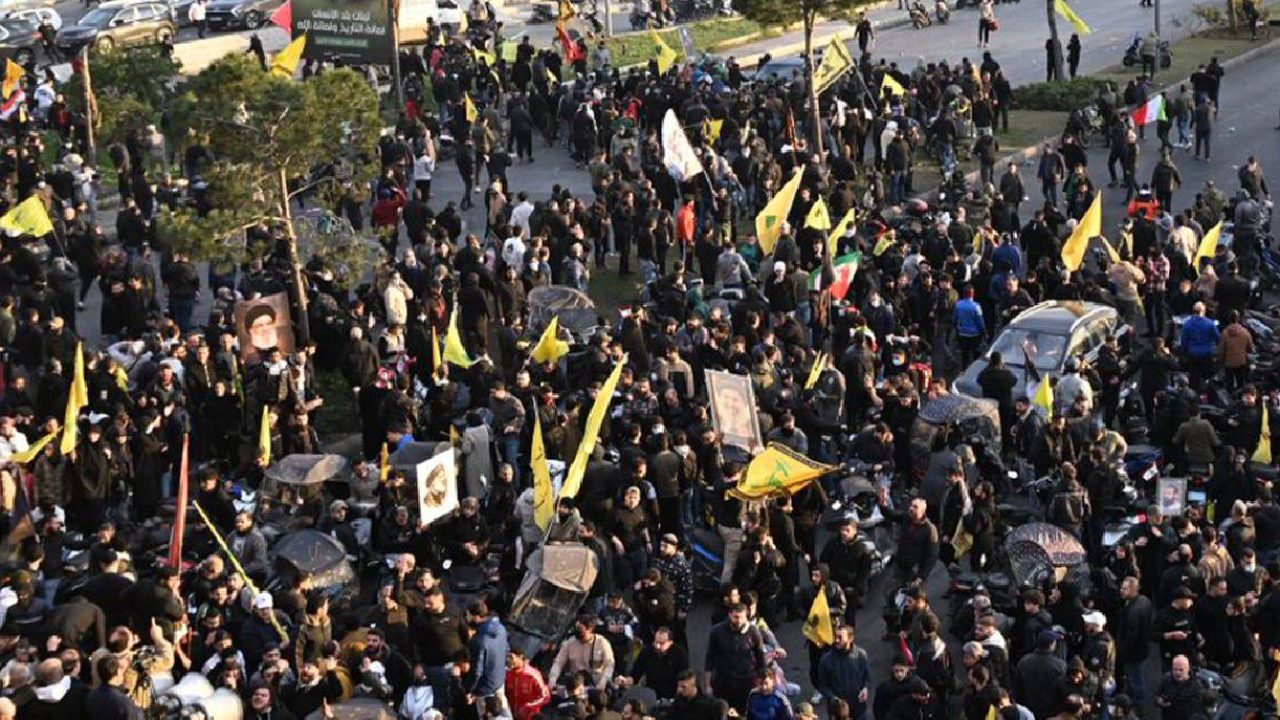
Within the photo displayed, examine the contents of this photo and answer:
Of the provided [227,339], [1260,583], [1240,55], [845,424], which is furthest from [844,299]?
[1240,55]

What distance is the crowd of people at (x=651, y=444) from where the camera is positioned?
54.3 ft

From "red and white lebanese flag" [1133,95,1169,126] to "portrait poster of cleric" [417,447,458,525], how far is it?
1875cm

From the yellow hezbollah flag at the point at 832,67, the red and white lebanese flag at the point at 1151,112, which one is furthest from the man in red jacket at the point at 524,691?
the red and white lebanese flag at the point at 1151,112

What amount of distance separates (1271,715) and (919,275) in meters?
11.4

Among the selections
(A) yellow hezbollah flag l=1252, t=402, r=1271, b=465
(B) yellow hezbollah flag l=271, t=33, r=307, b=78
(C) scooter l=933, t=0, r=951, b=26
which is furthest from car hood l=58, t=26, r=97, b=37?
(A) yellow hezbollah flag l=1252, t=402, r=1271, b=465

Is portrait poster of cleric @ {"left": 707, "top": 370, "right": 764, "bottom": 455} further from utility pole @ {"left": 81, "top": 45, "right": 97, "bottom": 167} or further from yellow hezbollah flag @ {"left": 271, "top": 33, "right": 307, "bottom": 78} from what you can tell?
utility pole @ {"left": 81, "top": 45, "right": 97, "bottom": 167}

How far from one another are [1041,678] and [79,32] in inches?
1550

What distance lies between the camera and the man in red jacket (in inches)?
645

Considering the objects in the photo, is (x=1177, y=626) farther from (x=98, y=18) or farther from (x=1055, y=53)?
(x=98, y=18)

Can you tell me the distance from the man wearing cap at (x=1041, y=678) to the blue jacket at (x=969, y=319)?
9733 millimetres

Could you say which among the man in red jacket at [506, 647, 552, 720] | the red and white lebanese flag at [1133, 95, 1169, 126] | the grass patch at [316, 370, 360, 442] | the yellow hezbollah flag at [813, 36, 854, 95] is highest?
the yellow hezbollah flag at [813, 36, 854, 95]

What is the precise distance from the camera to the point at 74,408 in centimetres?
2055

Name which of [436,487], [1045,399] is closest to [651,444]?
[436,487]

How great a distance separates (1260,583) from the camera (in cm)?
1759
